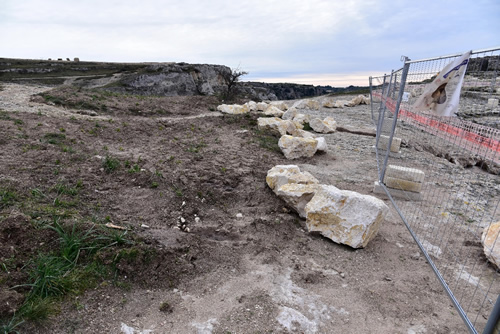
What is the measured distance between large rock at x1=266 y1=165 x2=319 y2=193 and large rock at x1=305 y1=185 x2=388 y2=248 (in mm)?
789

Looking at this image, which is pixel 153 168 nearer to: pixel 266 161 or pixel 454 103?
pixel 266 161

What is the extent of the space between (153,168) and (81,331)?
3.63m

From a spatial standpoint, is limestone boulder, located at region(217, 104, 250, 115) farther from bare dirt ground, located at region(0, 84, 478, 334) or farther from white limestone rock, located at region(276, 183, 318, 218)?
white limestone rock, located at region(276, 183, 318, 218)

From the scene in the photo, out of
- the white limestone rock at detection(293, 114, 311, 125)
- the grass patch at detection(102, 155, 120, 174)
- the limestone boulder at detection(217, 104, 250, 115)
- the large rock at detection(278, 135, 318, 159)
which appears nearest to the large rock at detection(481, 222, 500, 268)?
the large rock at detection(278, 135, 318, 159)

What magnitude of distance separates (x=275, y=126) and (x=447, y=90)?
676 cm

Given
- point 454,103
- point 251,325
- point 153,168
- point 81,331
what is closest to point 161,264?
point 81,331

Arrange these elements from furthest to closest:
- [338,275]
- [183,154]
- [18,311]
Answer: [183,154]
[338,275]
[18,311]

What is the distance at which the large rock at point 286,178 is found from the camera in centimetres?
504

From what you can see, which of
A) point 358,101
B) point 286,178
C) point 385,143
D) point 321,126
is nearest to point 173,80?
point 358,101

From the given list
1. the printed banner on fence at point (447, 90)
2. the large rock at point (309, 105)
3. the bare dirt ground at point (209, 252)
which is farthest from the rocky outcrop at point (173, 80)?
the printed banner on fence at point (447, 90)

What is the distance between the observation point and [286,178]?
5.10 m

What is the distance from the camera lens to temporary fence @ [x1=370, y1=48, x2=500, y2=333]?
3076mm

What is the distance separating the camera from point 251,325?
8.79ft

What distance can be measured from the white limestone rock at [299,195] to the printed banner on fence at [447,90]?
1.84 meters
